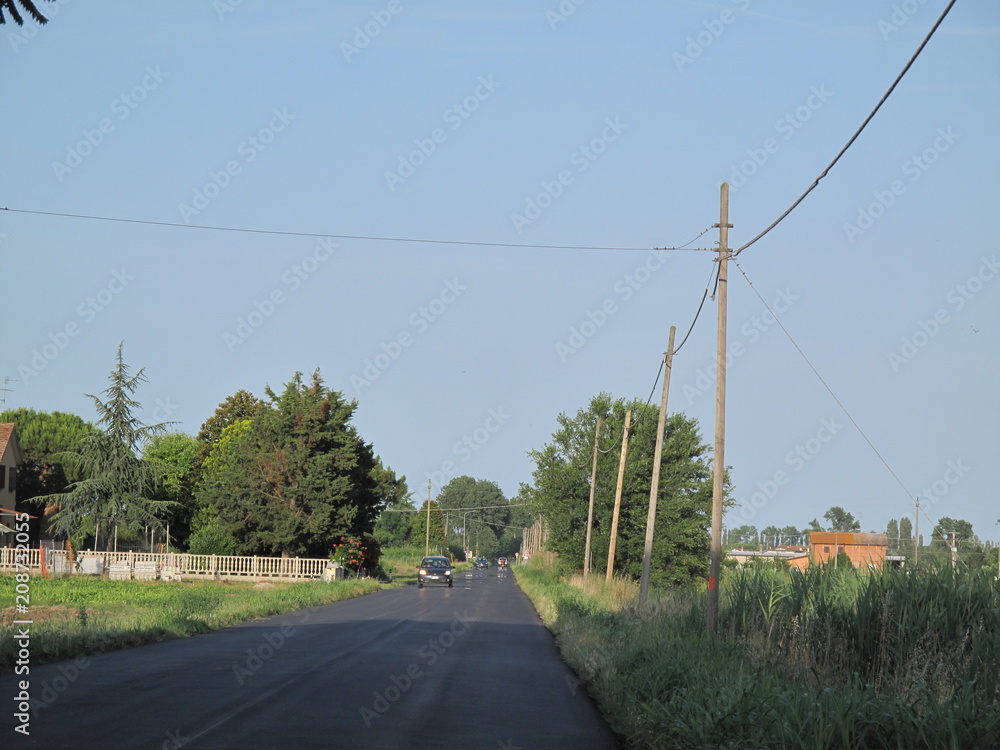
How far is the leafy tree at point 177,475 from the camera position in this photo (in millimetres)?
70438

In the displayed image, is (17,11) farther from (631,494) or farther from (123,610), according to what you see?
(631,494)

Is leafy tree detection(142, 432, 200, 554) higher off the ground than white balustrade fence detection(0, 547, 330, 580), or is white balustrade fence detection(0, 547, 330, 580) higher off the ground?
leafy tree detection(142, 432, 200, 554)

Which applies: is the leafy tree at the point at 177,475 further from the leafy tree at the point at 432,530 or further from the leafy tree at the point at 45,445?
the leafy tree at the point at 432,530

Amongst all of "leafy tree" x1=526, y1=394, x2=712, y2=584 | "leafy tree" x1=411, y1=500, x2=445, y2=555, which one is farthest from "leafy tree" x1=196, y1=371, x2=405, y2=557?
"leafy tree" x1=411, y1=500, x2=445, y2=555

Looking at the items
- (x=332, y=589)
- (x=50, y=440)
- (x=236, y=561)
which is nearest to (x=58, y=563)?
(x=236, y=561)

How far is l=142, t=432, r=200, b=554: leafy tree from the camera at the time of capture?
70.4 meters

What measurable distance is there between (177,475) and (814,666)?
69570 millimetres

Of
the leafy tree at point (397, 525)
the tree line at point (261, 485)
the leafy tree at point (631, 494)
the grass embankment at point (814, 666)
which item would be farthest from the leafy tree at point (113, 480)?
the leafy tree at point (397, 525)

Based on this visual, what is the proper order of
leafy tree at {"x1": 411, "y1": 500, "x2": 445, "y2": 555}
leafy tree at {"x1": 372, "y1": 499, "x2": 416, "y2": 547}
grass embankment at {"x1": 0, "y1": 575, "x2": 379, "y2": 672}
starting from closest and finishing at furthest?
grass embankment at {"x1": 0, "y1": 575, "x2": 379, "y2": 672} < leafy tree at {"x1": 411, "y1": 500, "x2": 445, "y2": 555} < leafy tree at {"x1": 372, "y1": 499, "x2": 416, "y2": 547}

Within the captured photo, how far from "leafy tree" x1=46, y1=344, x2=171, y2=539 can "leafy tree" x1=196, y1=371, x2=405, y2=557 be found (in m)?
4.33

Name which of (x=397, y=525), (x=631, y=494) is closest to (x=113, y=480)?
(x=631, y=494)

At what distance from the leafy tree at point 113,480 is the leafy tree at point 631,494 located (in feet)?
74.3

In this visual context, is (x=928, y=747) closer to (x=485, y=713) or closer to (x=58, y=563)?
(x=485, y=713)

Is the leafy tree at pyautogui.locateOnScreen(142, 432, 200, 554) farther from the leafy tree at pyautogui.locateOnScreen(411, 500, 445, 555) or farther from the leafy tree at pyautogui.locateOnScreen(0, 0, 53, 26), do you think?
the leafy tree at pyautogui.locateOnScreen(0, 0, 53, 26)
